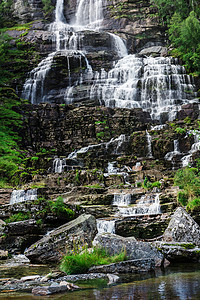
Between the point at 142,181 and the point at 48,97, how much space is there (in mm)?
21110

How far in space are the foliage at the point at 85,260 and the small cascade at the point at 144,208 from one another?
22.2ft

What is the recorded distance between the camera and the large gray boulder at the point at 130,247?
7625 mm

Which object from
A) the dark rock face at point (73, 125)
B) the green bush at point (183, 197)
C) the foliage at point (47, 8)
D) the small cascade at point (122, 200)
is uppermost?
the foliage at point (47, 8)

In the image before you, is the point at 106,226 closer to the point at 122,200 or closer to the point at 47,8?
the point at 122,200

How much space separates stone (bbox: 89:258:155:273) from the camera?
6973 mm

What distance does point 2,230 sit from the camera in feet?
38.5

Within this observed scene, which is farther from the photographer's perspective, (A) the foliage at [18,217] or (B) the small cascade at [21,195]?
(B) the small cascade at [21,195]

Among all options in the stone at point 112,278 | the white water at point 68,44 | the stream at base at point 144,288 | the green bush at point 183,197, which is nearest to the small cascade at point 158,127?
the white water at point 68,44

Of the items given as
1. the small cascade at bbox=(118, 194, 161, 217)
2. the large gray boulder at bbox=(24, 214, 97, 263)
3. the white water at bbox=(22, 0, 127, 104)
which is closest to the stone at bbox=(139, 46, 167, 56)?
the white water at bbox=(22, 0, 127, 104)

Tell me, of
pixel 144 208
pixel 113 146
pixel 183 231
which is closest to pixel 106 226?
pixel 144 208

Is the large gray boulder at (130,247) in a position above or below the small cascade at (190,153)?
below

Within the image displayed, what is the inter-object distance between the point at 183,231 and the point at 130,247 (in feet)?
7.67

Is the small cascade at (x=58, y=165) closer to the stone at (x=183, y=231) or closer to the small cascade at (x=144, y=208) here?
the small cascade at (x=144, y=208)

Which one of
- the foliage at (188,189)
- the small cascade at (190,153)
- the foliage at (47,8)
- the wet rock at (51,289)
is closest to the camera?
the wet rock at (51,289)
